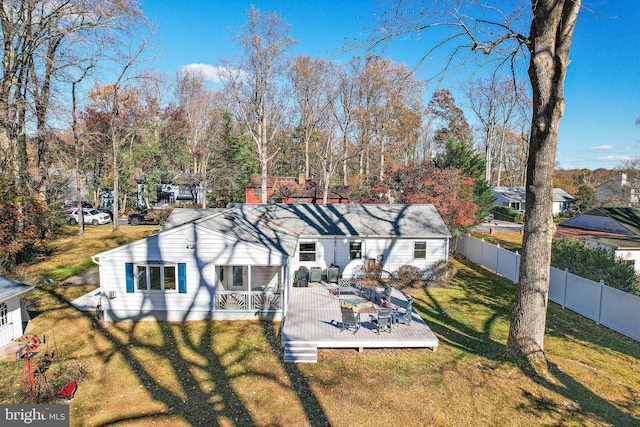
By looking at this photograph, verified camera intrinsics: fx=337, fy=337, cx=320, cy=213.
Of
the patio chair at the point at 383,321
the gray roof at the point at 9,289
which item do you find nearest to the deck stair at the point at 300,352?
the patio chair at the point at 383,321

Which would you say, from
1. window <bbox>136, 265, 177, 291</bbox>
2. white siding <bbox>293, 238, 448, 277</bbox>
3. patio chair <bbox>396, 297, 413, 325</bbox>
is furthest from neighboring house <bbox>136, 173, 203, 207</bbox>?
patio chair <bbox>396, 297, 413, 325</bbox>

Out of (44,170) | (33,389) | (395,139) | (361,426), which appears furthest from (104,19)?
(395,139)

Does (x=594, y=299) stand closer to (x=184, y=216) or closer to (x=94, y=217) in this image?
(x=184, y=216)

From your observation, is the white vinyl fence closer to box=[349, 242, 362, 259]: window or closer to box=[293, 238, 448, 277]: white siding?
box=[293, 238, 448, 277]: white siding

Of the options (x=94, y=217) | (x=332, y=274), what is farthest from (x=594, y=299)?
(x=94, y=217)

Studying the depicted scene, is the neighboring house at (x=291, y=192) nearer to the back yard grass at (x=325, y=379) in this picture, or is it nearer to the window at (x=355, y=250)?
the window at (x=355, y=250)
